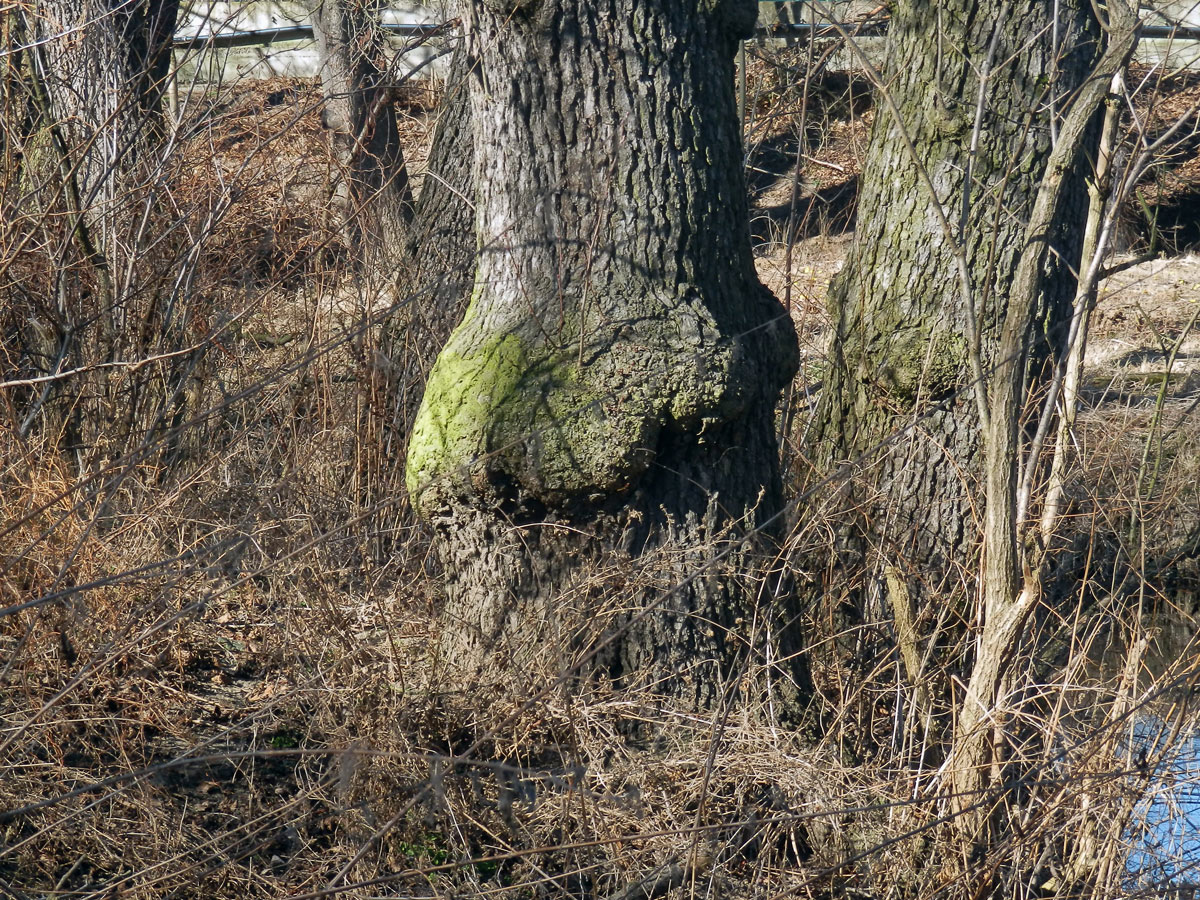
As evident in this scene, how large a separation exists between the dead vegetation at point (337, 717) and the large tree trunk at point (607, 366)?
205mm

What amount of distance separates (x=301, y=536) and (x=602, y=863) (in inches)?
77.5

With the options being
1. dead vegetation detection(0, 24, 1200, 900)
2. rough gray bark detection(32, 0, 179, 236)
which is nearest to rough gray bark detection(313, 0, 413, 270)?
dead vegetation detection(0, 24, 1200, 900)

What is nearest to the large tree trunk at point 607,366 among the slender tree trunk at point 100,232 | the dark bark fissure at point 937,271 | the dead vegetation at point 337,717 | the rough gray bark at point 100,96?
the dead vegetation at point 337,717

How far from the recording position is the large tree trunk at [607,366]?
3.56 meters

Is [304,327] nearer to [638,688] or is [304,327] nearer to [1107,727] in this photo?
[638,688]

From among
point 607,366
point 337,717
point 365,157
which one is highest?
point 365,157

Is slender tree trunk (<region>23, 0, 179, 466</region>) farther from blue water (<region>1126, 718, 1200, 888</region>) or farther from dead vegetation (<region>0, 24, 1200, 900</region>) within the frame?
blue water (<region>1126, 718, 1200, 888</region>)

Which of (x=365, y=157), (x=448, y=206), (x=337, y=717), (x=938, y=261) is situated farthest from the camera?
(x=365, y=157)

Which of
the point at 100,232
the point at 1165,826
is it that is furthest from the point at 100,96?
the point at 1165,826

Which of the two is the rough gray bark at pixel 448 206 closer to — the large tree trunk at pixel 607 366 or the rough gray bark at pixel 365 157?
the rough gray bark at pixel 365 157

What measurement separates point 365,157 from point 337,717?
412 centimetres

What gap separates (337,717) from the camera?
354 centimetres

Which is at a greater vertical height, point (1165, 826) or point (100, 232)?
point (100, 232)

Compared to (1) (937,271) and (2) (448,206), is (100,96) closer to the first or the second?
(2) (448,206)
